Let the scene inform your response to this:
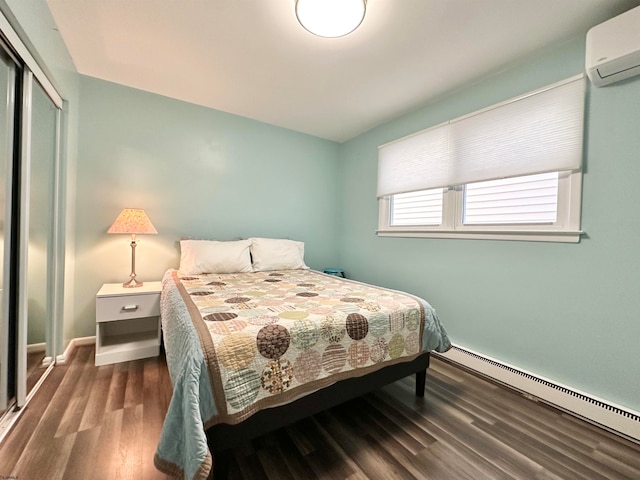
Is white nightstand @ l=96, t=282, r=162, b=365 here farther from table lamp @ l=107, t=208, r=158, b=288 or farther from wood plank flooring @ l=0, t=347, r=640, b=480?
wood plank flooring @ l=0, t=347, r=640, b=480

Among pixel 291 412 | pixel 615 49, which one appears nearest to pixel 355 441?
pixel 291 412

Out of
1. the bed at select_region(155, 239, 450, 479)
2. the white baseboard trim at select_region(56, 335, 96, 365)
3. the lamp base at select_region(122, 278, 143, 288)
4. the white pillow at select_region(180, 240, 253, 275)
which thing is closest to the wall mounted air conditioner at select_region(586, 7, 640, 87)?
the bed at select_region(155, 239, 450, 479)

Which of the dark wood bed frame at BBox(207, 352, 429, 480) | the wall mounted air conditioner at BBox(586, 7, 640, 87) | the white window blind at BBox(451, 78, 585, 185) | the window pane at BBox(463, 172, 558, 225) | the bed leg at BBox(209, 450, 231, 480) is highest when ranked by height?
the wall mounted air conditioner at BBox(586, 7, 640, 87)

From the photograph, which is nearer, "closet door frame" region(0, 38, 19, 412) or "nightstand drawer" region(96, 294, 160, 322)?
"closet door frame" region(0, 38, 19, 412)

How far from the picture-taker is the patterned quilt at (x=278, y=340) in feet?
3.43

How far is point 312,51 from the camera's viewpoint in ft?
6.38

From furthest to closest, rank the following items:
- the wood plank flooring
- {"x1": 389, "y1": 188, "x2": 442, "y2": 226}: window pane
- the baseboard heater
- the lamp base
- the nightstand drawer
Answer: {"x1": 389, "y1": 188, "x2": 442, "y2": 226}: window pane → the lamp base → the nightstand drawer → the baseboard heater → the wood plank flooring

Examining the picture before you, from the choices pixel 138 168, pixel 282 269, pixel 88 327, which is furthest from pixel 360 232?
pixel 88 327

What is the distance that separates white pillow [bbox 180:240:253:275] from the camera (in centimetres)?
250

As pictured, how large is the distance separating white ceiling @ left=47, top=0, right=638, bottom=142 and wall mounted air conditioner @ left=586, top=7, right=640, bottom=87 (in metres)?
0.15

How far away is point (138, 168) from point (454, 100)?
307cm

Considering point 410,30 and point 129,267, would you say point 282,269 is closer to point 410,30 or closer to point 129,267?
point 129,267

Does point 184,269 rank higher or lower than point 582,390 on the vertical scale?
higher

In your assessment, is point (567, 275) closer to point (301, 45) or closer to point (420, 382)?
point (420, 382)
